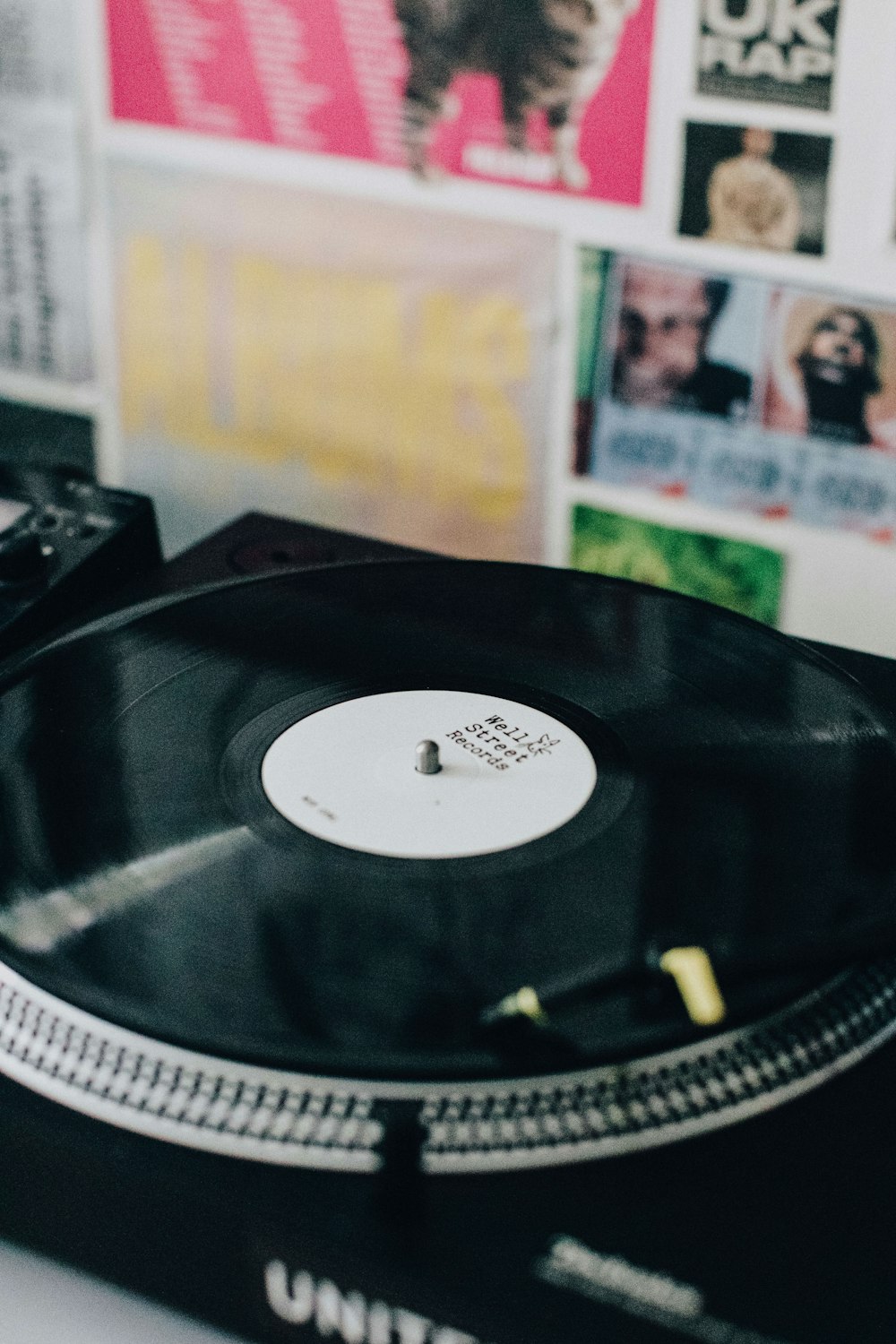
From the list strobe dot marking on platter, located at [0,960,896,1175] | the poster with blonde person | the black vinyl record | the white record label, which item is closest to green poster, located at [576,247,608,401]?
the poster with blonde person

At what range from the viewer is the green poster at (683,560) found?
38.4 inches

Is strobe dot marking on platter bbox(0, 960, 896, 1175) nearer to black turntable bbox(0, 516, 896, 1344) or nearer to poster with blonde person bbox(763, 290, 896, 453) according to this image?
black turntable bbox(0, 516, 896, 1344)

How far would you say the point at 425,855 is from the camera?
61cm

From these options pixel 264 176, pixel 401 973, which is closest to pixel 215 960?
pixel 401 973

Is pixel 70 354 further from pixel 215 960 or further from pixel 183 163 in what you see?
pixel 215 960

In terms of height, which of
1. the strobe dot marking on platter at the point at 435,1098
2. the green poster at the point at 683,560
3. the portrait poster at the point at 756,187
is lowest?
the green poster at the point at 683,560

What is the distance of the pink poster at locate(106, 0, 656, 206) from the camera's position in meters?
0.90

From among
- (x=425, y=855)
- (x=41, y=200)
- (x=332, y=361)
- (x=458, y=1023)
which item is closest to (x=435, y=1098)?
(x=458, y=1023)

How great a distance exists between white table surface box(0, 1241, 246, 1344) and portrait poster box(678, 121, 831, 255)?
0.66 m

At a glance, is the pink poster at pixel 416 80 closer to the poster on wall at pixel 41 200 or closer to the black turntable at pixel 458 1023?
the poster on wall at pixel 41 200

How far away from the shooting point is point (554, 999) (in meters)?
0.49

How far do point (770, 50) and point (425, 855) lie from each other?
0.52m

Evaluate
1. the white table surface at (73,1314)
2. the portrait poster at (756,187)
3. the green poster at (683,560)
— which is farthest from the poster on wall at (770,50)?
the white table surface at (73,1314)

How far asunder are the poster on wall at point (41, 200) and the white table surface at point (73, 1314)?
2.47 ft
